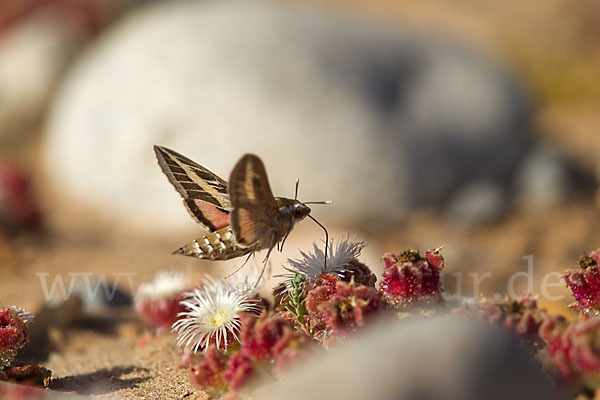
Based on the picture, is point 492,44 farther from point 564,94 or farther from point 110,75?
point 110,75

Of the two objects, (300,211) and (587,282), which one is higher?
(300,211)

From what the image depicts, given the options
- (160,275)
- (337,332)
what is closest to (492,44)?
(160,275)

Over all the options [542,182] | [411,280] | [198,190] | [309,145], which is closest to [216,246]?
[198,190]

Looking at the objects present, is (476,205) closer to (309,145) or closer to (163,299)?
(309,145)

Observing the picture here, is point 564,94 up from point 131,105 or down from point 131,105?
up

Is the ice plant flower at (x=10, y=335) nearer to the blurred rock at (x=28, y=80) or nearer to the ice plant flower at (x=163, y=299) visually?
the ice plant flower at (x=163, y=299)

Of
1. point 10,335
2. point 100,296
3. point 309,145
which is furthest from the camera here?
point 309,145
